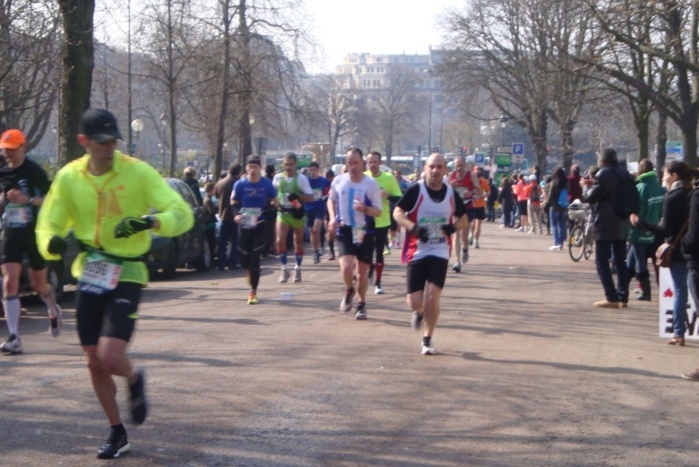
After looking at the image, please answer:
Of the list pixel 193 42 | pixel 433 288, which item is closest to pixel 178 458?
pixel 433 288

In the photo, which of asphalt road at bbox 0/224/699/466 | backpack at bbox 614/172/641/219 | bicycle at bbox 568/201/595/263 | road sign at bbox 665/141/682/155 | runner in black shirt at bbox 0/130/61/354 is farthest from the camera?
road sign at bbox 665/141/682/155

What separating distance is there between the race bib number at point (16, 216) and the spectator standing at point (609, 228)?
7313 millimetres

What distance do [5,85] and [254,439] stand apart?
14997 mm

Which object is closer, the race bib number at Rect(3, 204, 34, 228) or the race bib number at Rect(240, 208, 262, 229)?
the race bib number at Rect(3, 204, 34, 228)

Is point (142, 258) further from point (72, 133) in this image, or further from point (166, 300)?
point (72, 133)

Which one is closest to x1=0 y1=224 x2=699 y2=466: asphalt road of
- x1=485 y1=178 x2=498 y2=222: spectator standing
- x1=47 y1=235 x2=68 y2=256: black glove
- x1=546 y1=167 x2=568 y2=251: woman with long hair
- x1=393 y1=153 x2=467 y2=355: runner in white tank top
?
x1=393 y1=153 x2=467 y2=355: runner in white tank top

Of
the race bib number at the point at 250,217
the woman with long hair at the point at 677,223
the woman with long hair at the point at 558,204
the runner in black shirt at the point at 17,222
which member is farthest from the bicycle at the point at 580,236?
the runner in black shirt at the point at 17,222

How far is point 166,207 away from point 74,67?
11741 mm

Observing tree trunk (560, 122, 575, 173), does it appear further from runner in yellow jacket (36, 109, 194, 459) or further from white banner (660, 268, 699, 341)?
runner in yellow jacket (36, 109, 194, 459)

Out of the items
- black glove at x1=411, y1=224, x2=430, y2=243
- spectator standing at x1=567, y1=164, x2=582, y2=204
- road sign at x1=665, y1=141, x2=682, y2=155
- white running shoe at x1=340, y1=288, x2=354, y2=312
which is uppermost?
road sign at x1=665, y1=141, x2=682, y2=155

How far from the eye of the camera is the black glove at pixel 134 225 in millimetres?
5684

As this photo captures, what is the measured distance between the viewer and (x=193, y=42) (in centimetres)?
3381

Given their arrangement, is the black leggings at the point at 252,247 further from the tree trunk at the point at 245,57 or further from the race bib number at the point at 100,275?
the tree trunk at the point at 245,57

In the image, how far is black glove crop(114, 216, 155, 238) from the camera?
5.68 meters
